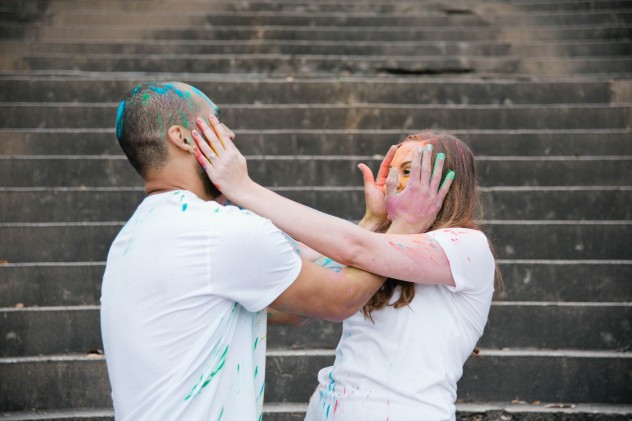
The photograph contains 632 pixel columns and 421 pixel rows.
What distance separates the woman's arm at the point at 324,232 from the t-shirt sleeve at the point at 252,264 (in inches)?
6.7

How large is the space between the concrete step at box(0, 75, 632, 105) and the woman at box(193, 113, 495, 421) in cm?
408

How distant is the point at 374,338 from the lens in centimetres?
211

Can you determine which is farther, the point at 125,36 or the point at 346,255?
the point at 125,36

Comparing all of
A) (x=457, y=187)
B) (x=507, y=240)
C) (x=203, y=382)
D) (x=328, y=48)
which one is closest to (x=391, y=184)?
(x=457, y=187)

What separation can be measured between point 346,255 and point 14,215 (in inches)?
132

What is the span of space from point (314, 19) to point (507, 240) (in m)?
4.32

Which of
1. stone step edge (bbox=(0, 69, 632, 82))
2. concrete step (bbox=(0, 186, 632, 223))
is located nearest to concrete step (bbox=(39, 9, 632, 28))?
stone step edge (bbox=(0, 69, 632, 82))

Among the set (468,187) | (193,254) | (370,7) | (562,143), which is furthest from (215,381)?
(370,7)

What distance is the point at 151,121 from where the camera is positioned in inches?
78.9

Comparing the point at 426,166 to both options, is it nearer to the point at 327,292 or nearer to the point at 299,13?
the point at 327,292

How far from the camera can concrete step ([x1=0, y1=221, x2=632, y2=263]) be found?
4.54 metres

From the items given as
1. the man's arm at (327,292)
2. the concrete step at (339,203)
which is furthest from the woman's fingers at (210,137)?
the concrete step at (339,203)

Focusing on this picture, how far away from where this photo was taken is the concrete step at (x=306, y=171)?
5207 millimetres

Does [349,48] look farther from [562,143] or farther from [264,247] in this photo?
[264,247]
